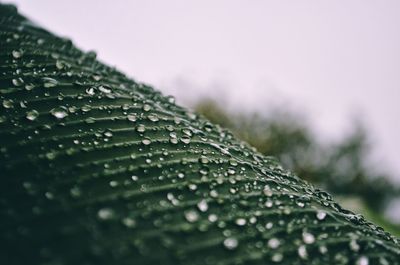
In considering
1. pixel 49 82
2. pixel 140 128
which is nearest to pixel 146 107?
pixel 140 128

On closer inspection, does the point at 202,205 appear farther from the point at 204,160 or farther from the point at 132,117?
the point at 132,117

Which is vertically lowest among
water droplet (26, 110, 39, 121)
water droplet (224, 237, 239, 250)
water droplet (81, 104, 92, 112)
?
water droplet (26, 110, 39, 121)

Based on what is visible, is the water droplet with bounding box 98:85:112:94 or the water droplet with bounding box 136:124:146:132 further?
the water droplet with bounding box 98:85:112:94

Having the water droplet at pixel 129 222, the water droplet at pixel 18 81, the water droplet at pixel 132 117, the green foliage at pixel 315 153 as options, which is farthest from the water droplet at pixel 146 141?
the green foliage at pixel 315 153

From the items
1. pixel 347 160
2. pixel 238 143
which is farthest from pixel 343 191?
pixel 238 143

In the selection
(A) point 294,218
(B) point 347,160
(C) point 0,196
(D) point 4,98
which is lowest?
(C) point 0,196

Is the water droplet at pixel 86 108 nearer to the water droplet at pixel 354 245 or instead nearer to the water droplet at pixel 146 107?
the water droplet at pixel 146 107

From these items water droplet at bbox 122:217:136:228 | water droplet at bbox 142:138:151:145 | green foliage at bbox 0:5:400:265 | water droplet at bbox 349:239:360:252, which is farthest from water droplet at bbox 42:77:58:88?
water droplet at bbox 349:239:360:252

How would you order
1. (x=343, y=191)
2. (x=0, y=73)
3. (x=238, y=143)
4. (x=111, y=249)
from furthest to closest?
(x=343, y=191) < (x=238, y=143) < (x=0, y=73) < (x=111, y=249)

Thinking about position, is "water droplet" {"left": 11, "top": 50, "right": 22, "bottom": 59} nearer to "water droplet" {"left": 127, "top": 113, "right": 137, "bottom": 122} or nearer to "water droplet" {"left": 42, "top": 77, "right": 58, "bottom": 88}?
"water droplet" {"left": 42, "top": 77, "right": 58, "bottom": 88}

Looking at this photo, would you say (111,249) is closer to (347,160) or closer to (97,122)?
(97,122)
